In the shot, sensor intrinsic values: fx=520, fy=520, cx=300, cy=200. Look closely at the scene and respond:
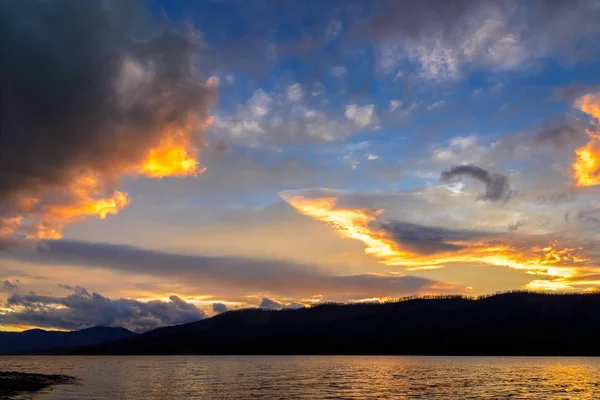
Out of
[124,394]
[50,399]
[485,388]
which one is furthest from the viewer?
[485,388]

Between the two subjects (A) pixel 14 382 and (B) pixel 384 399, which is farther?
(A) pixel 14 382

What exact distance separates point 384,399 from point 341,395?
9.30 metres

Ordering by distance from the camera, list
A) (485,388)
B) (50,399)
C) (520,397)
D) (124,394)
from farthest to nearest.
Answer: (485,388) → (124,394) → (520,397) → (50,399)

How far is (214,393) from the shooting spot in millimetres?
97375

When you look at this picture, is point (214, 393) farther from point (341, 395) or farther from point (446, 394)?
point (446, 394)

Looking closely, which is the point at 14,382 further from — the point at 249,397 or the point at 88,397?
the point at 249,397

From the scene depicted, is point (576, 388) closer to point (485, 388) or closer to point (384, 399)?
point (485, 388)

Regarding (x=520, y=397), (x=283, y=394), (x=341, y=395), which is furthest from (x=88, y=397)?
(x=520, y=397)

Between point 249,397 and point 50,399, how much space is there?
3174 cm

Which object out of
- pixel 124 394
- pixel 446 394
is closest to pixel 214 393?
pixel 124 394

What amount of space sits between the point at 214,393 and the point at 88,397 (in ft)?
72.2

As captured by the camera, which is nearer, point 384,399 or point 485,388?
point 384,399

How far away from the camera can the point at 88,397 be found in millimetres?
88625

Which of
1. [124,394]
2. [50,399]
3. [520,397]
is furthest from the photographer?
[124,394]
